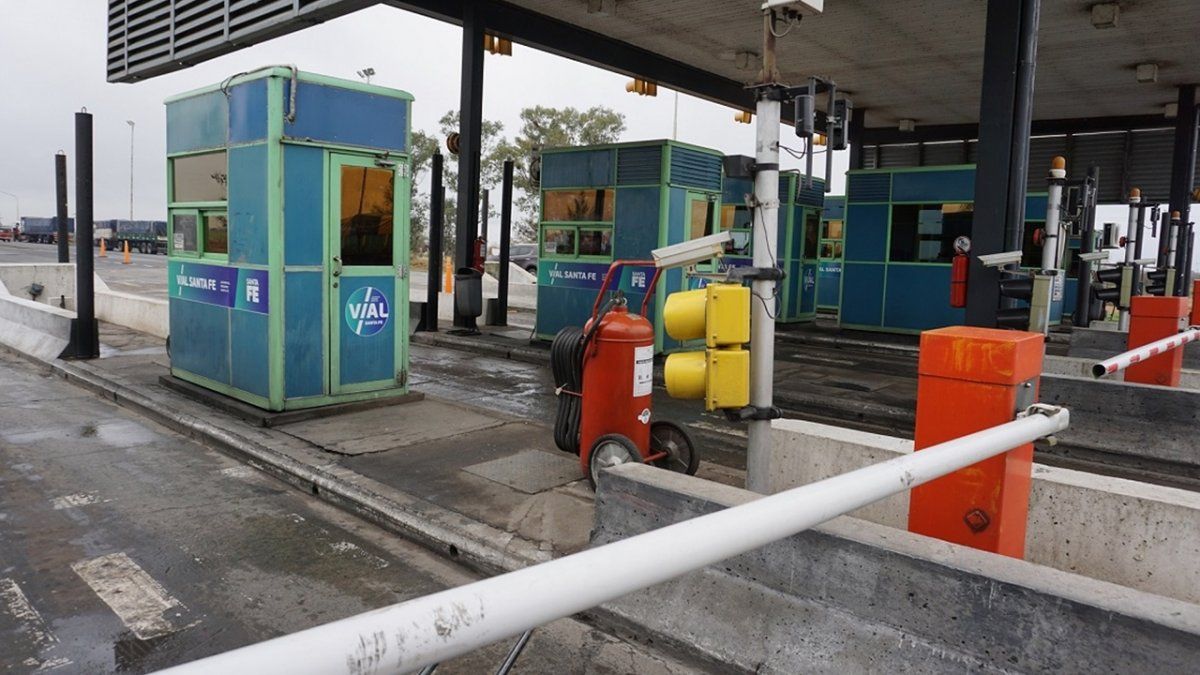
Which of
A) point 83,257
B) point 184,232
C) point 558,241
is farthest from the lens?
point 558,241

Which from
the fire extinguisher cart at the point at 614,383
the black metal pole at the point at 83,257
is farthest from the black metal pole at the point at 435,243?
the fire extinguisher cart at the point at 614,383

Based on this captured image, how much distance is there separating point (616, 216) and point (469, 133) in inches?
145

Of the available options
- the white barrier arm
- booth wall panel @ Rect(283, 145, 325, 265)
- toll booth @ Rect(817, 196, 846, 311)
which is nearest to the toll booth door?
booth wall panel @ Rect(283, 145, 325, 265)

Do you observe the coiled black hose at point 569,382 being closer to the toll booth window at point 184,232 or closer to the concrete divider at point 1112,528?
the concrete divider at point 1112,528

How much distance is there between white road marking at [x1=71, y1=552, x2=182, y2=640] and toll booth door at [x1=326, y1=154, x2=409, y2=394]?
11.5 feet

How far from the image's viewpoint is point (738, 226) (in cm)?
1723

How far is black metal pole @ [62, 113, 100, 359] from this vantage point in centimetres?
1026

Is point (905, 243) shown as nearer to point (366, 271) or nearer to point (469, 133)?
point (469, 133)

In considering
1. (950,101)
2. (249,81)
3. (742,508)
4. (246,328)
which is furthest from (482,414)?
(950,101)

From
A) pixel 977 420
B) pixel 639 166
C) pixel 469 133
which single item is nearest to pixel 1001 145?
pixel 639 166

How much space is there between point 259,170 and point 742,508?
683 centimetres

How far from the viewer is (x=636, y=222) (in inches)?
481

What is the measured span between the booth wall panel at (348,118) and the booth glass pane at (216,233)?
1.46m

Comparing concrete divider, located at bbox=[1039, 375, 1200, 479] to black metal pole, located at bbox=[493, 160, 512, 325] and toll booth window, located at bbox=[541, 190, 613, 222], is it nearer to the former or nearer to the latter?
toll booth window, located at bbox=[541, 190, 613, 222]
